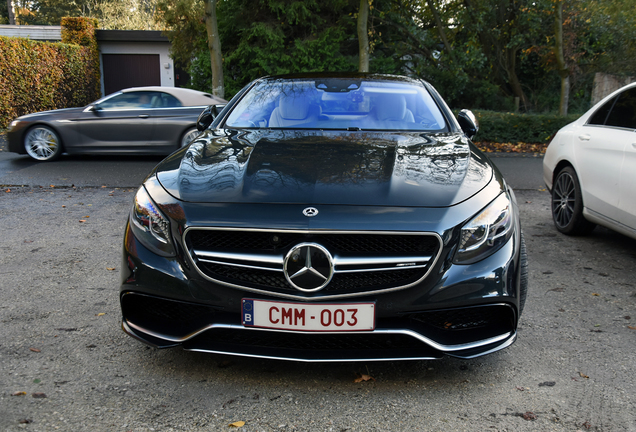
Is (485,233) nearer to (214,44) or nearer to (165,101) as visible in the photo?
(165,101)

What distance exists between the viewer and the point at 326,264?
247 centimetres

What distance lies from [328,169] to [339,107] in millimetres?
1255

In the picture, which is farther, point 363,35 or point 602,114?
point 363,35

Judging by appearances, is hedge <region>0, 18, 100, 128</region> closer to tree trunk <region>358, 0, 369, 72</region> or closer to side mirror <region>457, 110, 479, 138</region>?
tree trunk <region>358, 0, 369, 72</region>

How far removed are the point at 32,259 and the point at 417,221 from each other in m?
3.50

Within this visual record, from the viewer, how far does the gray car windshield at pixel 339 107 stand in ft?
12.7

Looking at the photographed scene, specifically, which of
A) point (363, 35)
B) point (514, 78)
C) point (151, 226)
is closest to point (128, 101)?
point (363, 35)

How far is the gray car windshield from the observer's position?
3873mm

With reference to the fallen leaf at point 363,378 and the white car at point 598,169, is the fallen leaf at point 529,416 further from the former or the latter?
the white car at point 598,169

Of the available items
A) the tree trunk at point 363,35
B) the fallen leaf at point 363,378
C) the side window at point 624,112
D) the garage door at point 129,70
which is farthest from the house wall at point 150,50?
the fallen leaf at point 363,378

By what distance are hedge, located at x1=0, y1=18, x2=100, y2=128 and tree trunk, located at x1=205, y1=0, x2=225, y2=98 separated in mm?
5062

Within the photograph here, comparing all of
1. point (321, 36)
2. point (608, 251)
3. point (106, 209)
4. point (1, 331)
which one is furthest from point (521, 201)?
point (321, 36)

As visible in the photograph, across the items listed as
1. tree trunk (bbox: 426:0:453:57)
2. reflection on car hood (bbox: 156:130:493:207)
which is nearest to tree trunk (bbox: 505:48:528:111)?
tree trunk (bbox: 426:0:453:57)

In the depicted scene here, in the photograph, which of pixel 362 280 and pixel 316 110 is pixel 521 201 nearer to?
pixel 316 110
